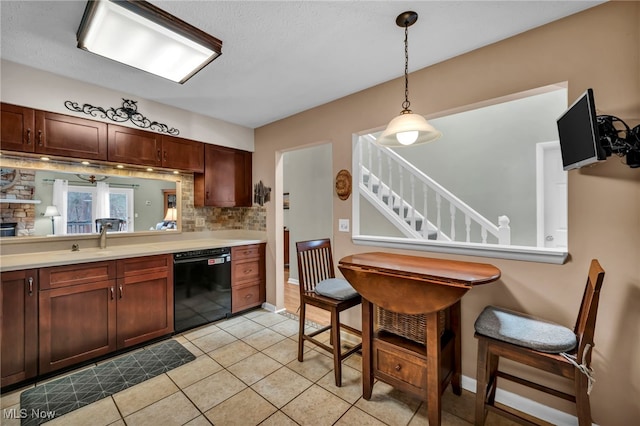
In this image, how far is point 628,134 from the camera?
4.61 ft

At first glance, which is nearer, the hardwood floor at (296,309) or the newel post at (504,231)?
the newel post at (504,231)

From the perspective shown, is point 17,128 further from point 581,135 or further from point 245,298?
point 581,135

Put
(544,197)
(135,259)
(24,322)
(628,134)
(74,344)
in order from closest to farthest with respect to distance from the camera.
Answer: (628,134), (24,322), (74,344), (135,259), (544,197)

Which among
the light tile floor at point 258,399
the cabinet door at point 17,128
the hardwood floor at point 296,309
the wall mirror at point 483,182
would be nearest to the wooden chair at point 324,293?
the light tile floor at point 258,399

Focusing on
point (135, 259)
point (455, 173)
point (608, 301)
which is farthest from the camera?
point (455, 173)

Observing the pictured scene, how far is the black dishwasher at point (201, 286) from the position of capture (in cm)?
282

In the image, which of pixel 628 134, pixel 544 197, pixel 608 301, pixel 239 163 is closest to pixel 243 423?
pixel 608 301

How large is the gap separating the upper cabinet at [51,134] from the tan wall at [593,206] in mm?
3119

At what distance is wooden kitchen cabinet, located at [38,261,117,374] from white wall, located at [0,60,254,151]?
1370 mm

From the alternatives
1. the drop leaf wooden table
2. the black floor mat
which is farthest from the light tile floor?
the drop leaf wooden table

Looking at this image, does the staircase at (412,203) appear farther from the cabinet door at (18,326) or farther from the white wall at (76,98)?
the cabinet door at (18,326)

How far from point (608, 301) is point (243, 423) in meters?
2.24

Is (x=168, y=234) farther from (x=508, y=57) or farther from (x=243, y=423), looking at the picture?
(x=508, y=57)

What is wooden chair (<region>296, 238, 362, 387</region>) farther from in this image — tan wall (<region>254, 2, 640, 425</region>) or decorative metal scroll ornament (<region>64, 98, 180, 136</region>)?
decorative metal scroll ornament (<region>64, 98, 180, 136</region>)
